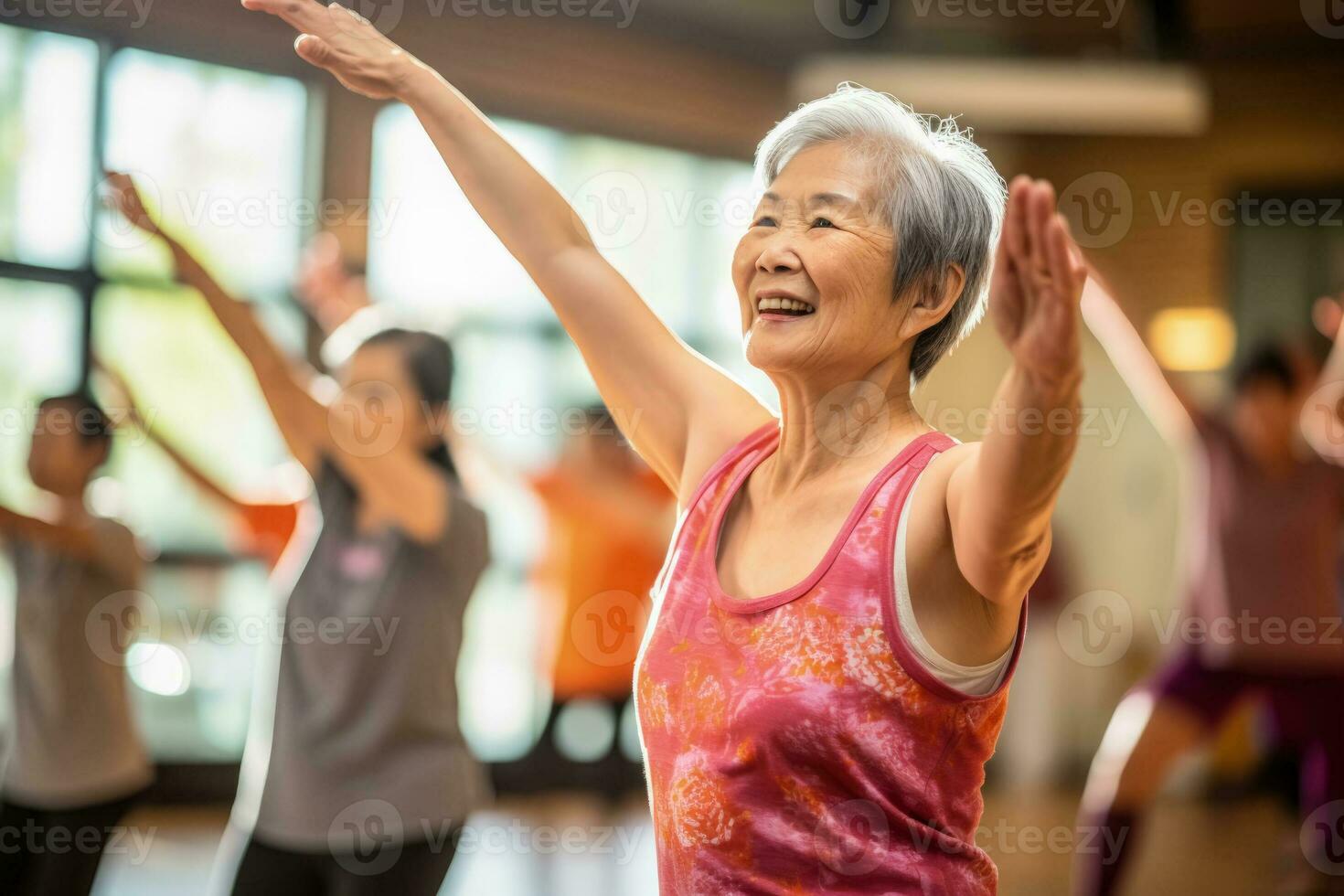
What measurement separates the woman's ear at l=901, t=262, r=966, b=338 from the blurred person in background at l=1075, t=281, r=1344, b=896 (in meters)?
1.81

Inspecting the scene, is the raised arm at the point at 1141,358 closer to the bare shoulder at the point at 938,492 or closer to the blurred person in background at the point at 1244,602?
the blurred person in background at the point at 1244,602

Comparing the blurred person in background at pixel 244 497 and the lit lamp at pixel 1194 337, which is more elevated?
the lit lamp at pixel 1194 337

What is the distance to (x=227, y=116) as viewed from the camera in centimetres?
500

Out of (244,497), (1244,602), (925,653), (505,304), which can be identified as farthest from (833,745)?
(505,304)

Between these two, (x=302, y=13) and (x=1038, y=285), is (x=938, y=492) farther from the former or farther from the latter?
(x=302, y=13)

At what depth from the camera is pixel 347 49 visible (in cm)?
129

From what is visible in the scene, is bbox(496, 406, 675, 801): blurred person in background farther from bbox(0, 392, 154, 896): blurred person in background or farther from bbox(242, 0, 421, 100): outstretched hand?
bbox(242, 0, 421, 100): outstretched hand

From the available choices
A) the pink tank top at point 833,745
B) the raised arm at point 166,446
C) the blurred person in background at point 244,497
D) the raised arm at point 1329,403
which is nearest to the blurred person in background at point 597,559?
the blurred person in background at point 244,497

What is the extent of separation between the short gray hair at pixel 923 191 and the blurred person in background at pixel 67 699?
1.62 metres

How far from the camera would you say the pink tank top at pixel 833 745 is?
1002 mm

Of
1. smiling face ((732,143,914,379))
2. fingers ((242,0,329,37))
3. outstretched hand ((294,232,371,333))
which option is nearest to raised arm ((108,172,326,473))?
fingers ((242,0,329,37))

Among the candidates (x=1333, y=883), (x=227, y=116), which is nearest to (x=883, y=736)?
(x=1333, y=883)

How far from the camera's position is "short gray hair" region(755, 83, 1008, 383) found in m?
1.15

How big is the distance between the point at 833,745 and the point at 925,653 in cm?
10
